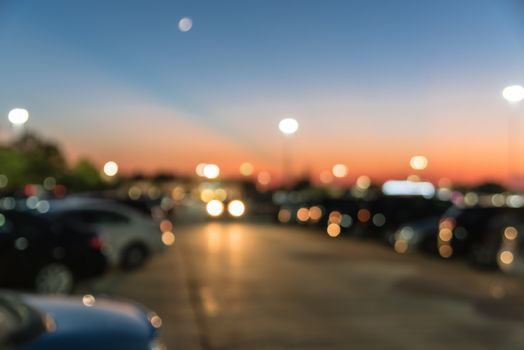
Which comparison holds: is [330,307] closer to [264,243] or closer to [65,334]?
[65,334]

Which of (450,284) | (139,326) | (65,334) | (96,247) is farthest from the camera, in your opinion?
(450,284)

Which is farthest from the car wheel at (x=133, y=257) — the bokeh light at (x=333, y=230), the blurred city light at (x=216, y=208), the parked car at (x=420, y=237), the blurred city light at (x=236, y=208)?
the blurred city light at (x=236, y=208)

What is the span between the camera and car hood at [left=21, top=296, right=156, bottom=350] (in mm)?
4285

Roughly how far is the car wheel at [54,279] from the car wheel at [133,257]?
161 inches

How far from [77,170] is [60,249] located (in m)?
87.7

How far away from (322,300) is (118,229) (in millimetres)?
5948

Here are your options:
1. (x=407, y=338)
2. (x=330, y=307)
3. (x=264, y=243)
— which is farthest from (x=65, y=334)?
(x=264, y=243)

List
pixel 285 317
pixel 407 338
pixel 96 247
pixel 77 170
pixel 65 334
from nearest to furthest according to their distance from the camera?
1. pixel 65 334
2. pixel 407 338
3. pixel 285 317
4. pixel 96 247
5. pixel 77 170

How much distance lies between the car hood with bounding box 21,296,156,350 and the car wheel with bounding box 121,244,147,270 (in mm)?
9618

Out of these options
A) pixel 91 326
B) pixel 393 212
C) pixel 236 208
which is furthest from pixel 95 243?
pixel 236 208

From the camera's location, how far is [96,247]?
1155 cm

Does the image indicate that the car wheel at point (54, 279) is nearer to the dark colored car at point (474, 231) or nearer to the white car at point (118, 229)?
the white car at point (118, 229)

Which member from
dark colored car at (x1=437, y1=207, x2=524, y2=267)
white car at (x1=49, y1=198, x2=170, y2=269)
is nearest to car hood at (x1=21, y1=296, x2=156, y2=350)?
white car at (x1=49, y1=198, x2=170, y2=269)

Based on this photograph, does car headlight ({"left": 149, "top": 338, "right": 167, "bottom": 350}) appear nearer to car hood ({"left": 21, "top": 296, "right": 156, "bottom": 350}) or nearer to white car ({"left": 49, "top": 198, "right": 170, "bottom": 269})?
car hood ({"left": 21, "top": 296, "right": 156, "bottom": 350})
